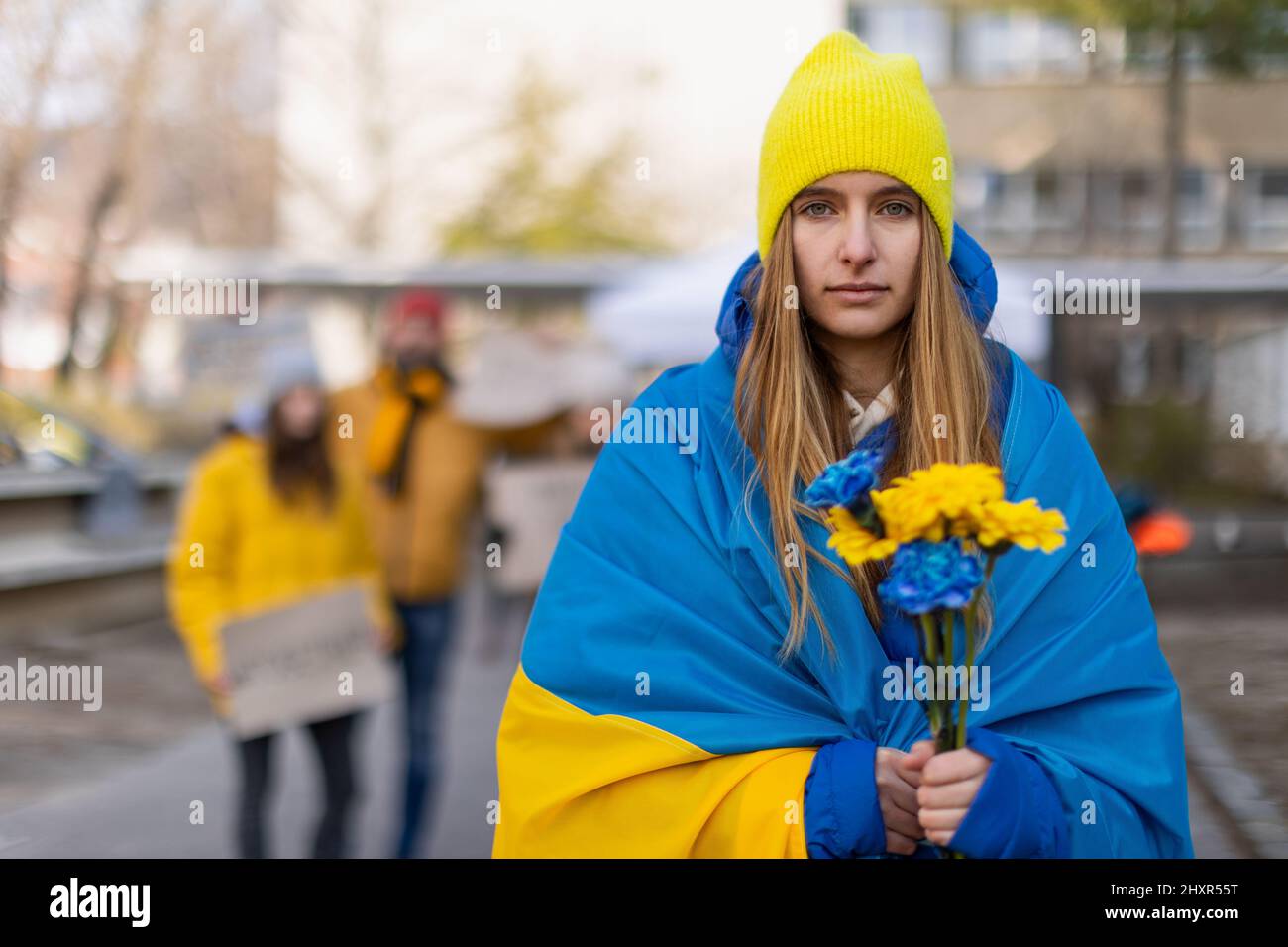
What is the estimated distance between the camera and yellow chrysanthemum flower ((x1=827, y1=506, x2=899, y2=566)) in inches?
59.6

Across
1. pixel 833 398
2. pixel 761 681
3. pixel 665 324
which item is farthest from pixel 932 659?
pixel 665 324

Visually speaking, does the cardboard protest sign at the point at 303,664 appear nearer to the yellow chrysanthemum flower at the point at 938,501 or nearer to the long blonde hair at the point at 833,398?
the long blonde hair at the point at 833,398

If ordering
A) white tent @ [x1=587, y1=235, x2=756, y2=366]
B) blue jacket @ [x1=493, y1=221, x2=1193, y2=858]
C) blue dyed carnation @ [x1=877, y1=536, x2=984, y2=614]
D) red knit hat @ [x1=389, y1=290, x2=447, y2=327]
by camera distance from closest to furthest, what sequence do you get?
1. blue dyed carnation @ [x1=877, y1=536, x2=984, y2=614]
2. blue jacket @ [x1=493, y1=221, x2=1193, y2=858]
3. red knit hat @ [x1=389, y1=290, x2=447, y2=327]
4. white tent @ [x1=587, y1=235, x2=756, y2=366]

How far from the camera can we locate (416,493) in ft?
15.8

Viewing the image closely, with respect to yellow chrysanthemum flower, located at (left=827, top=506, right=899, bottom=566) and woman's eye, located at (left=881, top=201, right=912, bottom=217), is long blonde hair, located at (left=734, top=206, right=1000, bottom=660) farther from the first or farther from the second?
yellow chrysanthemum flower, located at (left=827, top=506, right=899, bottom=566)

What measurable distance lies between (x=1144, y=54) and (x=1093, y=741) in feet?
35.8

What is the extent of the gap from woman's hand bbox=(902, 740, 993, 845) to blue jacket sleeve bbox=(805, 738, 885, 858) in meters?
0.09

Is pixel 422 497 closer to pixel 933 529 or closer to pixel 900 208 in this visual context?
pixel 900 208

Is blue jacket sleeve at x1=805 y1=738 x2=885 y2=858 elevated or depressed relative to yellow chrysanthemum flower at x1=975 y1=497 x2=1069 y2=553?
depressed

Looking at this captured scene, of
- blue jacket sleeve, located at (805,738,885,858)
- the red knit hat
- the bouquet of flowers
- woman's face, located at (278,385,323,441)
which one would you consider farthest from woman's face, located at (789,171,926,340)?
the red knit hat

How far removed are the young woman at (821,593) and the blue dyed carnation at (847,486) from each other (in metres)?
0.33

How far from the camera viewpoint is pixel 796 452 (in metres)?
1.92

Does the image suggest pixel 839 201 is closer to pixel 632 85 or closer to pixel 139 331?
pixel 139 331

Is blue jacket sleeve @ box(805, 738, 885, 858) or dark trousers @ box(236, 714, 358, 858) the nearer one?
blue jacket sleeve @ box(805, 738, 885, 858)
